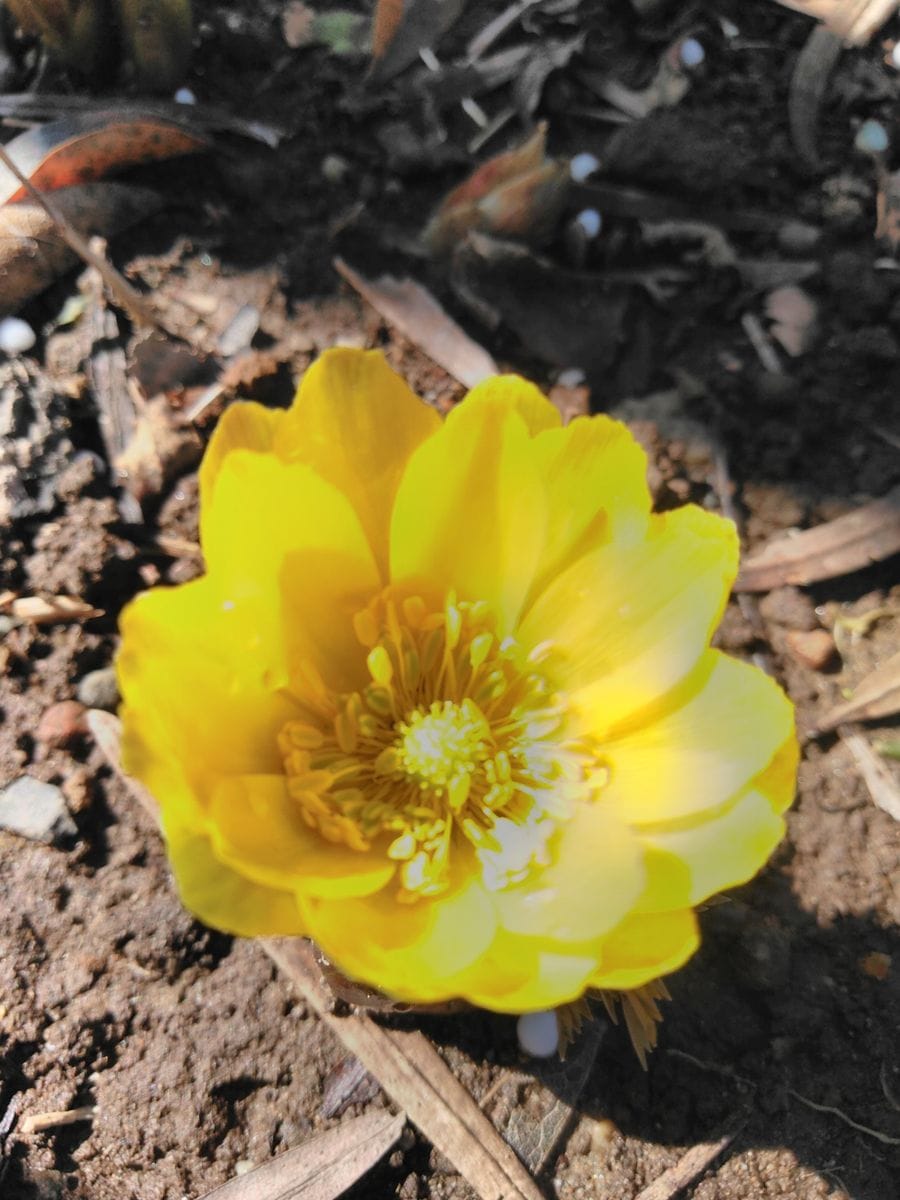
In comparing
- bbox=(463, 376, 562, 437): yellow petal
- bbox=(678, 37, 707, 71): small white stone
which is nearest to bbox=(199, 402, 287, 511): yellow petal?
bbox=(463, 376, 562, 437): yellow petal

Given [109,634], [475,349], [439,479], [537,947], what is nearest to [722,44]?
[475,349]

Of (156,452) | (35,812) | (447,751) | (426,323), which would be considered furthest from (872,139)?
(35,812)

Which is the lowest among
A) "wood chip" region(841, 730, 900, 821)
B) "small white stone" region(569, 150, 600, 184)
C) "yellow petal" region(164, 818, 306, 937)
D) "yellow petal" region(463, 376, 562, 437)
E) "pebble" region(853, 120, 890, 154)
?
"wood chip" region(841, 730, 900, 821)

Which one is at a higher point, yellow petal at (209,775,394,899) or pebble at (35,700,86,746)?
yellow petal at (209,775,394,899)

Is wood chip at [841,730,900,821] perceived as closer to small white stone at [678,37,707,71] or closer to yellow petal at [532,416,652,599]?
yellow petal at [532,416,652,599]

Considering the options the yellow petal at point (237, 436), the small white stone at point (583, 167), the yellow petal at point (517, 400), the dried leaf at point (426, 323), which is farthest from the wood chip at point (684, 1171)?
the small white stone at point (583, 167)

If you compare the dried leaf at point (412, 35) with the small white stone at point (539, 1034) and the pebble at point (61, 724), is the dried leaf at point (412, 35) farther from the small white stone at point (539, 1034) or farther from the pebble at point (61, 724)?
the small white stone at point (539, 1034)

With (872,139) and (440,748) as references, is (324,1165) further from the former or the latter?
(872,139)
